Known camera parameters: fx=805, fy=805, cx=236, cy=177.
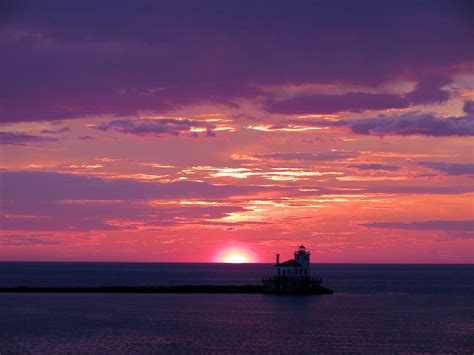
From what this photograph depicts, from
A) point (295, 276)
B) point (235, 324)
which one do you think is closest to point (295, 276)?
point (295, 276)

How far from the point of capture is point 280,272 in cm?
13488

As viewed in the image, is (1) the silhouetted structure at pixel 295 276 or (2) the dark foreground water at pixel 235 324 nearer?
(2) the dark foreground water at pixel 235 324

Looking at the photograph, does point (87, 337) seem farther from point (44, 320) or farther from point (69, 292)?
point (69, 292)

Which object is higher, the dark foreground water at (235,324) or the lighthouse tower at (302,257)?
the lighthouse tower at (302,257)

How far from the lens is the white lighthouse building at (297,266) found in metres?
132

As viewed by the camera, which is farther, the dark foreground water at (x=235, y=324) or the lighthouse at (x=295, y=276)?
the lighthouse at (x=295, y=276)

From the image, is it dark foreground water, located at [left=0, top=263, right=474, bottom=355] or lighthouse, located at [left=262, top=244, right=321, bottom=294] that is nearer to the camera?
dark foreground water, located at [left=0, top=263, right=474, bottom=355]

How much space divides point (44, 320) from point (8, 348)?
79.1 feet

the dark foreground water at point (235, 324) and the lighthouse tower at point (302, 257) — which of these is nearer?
the dark foreground water at point (235, 324)

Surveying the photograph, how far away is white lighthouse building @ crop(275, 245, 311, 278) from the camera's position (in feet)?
433

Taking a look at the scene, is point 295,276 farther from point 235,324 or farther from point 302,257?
point 235,324

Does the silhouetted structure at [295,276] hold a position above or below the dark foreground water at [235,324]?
above

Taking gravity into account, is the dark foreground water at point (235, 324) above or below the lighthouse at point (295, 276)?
below

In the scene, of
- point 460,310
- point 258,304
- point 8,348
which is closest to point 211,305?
point 258,304
